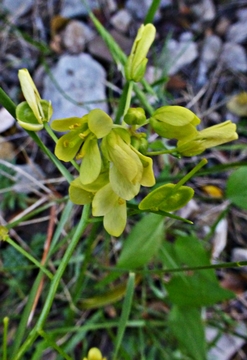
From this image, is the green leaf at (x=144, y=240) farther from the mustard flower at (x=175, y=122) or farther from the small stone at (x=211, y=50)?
the small stone at (x=211, y=50)

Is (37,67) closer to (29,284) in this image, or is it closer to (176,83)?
(176,83)

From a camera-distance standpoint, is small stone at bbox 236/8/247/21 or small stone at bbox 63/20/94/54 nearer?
small stone at bbox 63/20/94/54

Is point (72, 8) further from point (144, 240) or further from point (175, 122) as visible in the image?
point (175, 122)

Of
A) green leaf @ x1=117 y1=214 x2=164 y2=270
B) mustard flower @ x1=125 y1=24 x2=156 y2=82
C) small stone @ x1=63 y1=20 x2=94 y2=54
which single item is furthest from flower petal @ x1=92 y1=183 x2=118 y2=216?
small stone @ x1=63 y1=20 x2=94 y2=54

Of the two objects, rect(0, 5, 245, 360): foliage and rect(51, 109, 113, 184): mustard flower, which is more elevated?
rect(51, 109, 113, 184): mustard flower

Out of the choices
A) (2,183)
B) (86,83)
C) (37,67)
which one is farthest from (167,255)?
(37,67)

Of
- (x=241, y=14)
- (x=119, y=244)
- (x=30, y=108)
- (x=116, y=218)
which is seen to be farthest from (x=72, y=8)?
(x=116, y=218)

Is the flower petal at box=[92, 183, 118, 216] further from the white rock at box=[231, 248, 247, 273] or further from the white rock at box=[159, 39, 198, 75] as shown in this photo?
the white rock at box=[159, 39, 198, 75]
